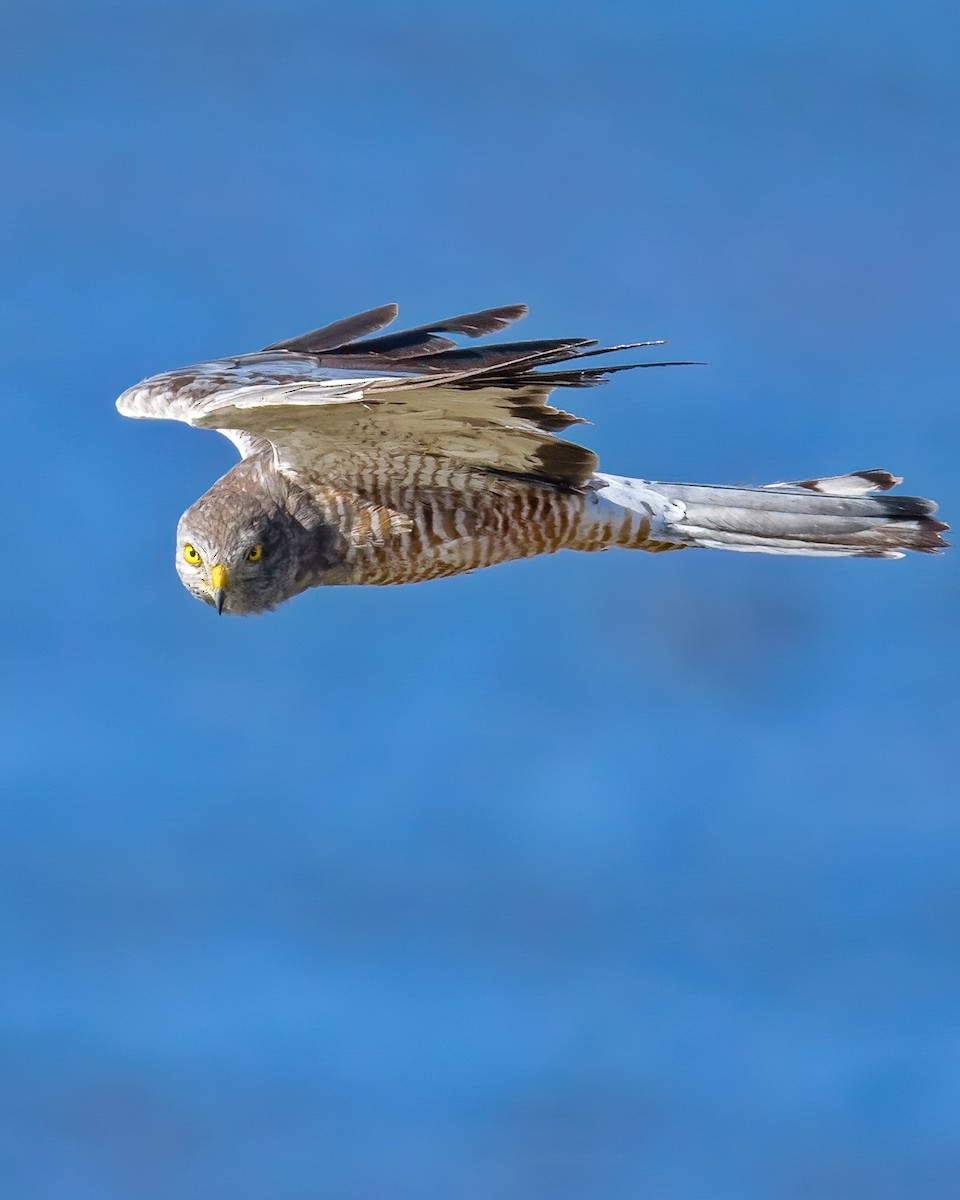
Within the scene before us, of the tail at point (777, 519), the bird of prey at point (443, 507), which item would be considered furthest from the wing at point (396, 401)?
the tail at point (777, 519)

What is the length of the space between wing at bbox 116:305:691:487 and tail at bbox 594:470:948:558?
14.2 inches

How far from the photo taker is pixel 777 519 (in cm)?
835

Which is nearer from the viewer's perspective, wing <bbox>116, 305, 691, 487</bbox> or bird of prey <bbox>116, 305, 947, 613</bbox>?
wing <bbox>116, 305, 691, 487</bbox>

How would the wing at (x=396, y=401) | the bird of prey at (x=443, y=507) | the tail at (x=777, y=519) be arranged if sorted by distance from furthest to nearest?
1. the tail at (x=777, y=519)
2. the bird of prey at (x=443, y=507)
3. the wing at (x=396, y=401)

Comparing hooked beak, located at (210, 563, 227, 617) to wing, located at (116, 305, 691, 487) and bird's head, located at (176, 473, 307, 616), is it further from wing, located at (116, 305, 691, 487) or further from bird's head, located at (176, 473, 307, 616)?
wing, located at (116, 305, 691, 487)

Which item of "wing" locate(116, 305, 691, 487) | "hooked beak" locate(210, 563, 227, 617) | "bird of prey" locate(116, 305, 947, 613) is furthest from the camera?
"hooked beak" locate(210, 563, 227, 617)

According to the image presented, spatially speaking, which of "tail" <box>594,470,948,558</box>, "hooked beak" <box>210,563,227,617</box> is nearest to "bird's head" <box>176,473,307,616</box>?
"hooked beak" <box>210,563,227,617</box>

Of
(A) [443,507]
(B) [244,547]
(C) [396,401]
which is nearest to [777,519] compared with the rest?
(A) [443,507]

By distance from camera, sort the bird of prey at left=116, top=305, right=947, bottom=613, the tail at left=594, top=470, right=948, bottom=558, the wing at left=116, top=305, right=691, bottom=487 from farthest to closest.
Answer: the tail at left=594, top=470, right=948, bottom=558, the bird of prey at left=116, top=305, right=947, bottom=613, the wing at left=116, top=305, right=691, bottom=487

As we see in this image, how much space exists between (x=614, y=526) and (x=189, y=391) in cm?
200

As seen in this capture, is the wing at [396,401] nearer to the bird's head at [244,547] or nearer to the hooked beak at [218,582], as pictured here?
the bird's head at [244,547]

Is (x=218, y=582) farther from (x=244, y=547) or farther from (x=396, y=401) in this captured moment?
(x=396, y=401)

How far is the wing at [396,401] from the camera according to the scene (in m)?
7.14

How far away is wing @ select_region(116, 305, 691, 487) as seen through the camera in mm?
7137
